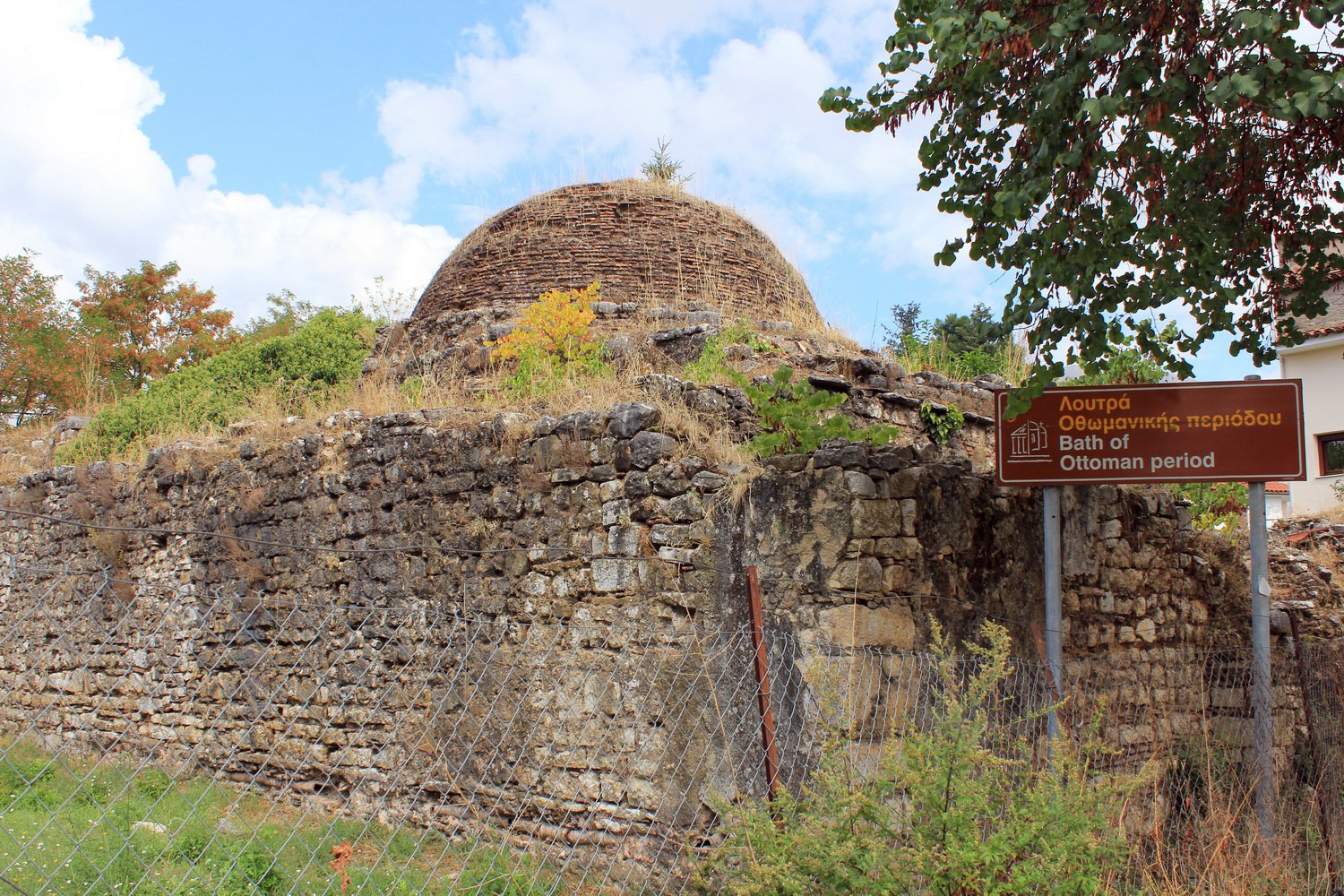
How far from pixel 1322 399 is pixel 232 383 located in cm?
2257

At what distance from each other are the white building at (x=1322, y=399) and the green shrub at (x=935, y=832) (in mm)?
21904

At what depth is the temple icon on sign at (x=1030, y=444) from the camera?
546cm

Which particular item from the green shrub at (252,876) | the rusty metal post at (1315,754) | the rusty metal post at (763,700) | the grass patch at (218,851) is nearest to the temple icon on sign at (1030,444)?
the rusty metal post at (763,700)

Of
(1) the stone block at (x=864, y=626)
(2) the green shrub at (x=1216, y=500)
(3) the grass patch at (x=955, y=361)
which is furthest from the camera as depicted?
(2) the green shrub at (x=1216, y=500)

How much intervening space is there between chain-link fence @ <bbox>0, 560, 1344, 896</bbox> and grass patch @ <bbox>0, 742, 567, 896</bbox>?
0.03 m

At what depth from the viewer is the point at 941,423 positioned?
28.0 feet

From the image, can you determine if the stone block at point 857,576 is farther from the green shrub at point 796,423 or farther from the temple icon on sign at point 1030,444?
the temple icon on sign at point 1030,444

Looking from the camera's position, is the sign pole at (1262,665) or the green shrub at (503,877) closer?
the green shrub at (503,877)

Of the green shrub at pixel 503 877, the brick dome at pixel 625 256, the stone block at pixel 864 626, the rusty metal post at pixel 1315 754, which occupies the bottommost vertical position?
the green shrub at pixel 503 877

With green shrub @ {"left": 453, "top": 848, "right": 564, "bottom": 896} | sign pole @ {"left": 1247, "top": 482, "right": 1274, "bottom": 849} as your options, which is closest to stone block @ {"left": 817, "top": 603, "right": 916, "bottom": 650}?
green shrub @ {"left": 453, "top": 848, "right": 564, "bottom": 896}

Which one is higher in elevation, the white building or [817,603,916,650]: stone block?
the white building

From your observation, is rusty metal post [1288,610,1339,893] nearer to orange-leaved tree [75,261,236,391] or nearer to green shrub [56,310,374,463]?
green shrub [56,310,374,463]

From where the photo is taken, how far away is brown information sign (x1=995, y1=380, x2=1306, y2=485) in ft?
17.9

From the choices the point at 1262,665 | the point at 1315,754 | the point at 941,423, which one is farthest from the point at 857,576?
the point at 1315,754
